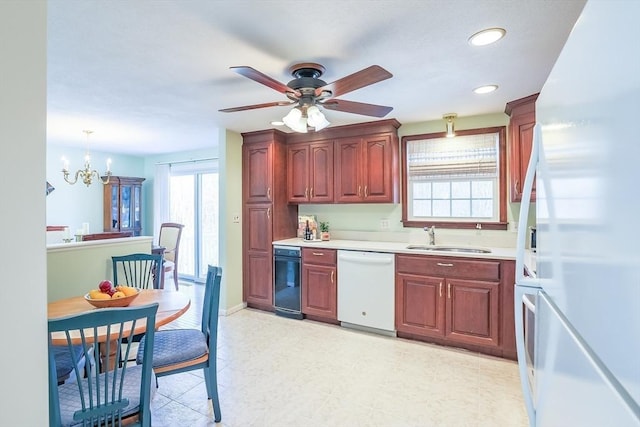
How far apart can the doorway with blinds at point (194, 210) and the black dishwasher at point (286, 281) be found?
7.24ft

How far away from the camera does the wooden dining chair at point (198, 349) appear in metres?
1.92

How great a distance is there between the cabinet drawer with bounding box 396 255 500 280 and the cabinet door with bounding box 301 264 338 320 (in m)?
0.81

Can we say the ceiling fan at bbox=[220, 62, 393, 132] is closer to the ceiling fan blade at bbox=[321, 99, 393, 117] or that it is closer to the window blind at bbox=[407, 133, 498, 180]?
the ceiling fan blade at bbox=[321, 99, 393, 117]

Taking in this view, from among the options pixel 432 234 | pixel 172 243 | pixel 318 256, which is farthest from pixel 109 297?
pixel 172 243

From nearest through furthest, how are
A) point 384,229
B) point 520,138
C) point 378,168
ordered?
point 520,138
point 378,168
point 384,229

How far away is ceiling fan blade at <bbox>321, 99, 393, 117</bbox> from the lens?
7.67ft

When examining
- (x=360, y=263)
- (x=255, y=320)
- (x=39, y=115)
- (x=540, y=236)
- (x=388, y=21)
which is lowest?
(x=255, y=320)

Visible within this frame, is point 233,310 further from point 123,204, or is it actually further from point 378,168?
point 123,204

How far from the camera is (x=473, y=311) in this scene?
3.00 metres

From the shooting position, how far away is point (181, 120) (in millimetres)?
3768

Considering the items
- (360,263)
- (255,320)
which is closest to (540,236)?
(360,263)

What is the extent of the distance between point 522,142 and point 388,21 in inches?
75.5

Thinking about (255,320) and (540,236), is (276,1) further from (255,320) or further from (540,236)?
(255,320)

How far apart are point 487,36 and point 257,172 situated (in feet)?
9.87
